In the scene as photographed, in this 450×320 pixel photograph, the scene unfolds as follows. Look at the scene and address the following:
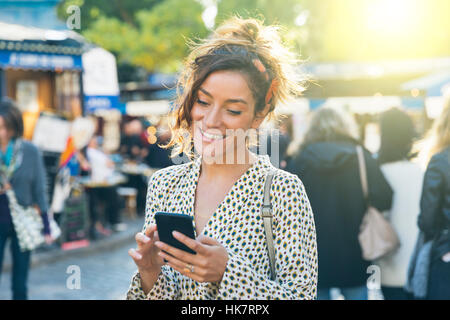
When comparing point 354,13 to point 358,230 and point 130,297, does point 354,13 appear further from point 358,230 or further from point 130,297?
point 130,297

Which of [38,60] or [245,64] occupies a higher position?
[38,60]

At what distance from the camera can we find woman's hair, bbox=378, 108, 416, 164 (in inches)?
169

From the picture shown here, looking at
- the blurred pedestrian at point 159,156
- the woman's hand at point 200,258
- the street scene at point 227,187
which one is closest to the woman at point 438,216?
the street scene at point 227,187

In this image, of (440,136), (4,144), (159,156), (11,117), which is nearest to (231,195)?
(440,136)

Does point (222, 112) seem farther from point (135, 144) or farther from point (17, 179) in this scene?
point (135, 144)

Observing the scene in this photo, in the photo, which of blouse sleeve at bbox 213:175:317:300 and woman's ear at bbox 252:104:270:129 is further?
woman's ear at bbox 252:104:270:129

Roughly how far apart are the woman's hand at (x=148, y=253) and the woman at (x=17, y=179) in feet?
10.9

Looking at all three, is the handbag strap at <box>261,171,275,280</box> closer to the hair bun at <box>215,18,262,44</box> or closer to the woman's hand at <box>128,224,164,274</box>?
the woman's hand at <box>128,224,164,274</box>

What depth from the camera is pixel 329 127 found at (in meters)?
4.15

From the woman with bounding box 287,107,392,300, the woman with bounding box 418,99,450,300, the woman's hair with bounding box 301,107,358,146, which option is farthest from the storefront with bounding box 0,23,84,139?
the woman with bounding box 418,99,450,300

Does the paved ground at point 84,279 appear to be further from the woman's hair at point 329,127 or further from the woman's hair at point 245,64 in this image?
the woman's hair at point 245,64

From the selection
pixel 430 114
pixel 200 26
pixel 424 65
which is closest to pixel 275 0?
pixel 200 26

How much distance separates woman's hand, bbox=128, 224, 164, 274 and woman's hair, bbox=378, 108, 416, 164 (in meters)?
2.93

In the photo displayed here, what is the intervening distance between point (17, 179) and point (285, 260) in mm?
3884
